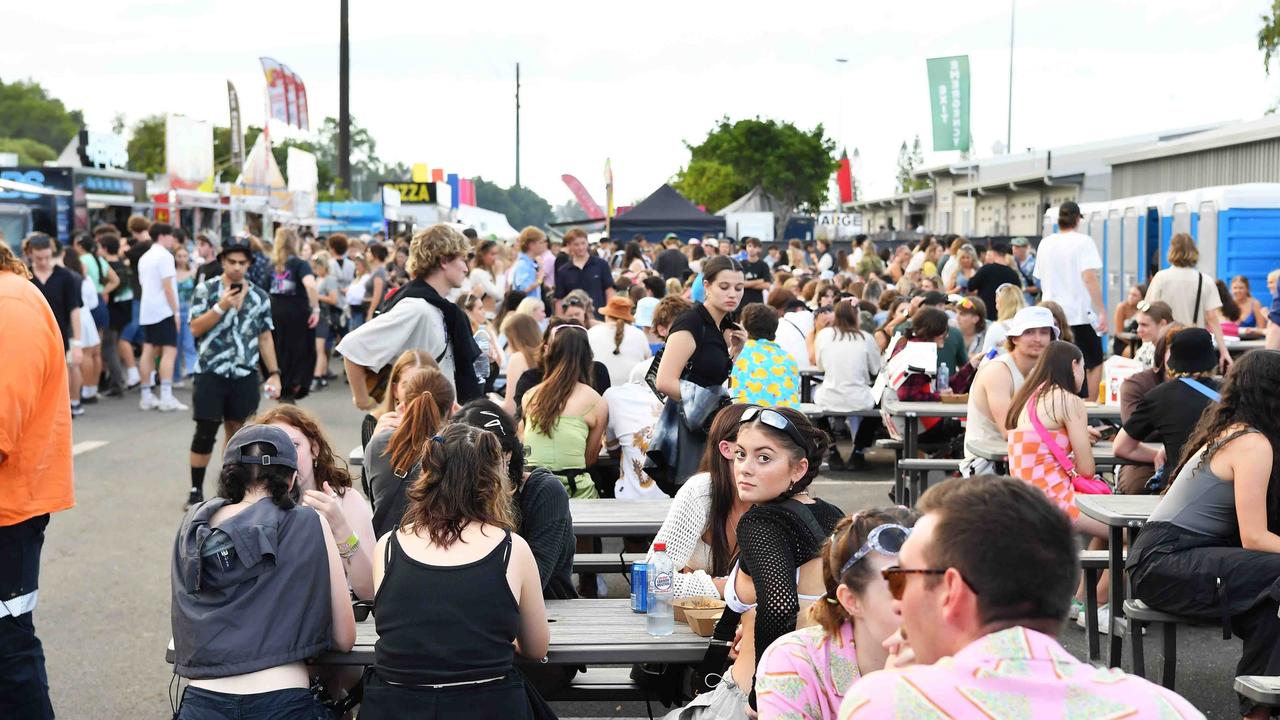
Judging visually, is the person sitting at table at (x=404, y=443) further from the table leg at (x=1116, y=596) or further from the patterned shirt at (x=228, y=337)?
the patterned shirt at (x=228, y=337)

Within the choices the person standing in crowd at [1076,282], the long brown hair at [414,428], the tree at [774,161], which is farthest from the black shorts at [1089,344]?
the tree at [774,161]

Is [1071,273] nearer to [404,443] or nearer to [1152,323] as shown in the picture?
[1152,323]

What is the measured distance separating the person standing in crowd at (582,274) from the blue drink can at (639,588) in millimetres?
9732

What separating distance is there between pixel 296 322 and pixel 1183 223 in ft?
41.2

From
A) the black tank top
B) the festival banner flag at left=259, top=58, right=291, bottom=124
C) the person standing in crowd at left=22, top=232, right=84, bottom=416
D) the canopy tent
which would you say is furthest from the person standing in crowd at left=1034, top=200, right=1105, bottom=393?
the festival banner flag at left=259, top=58, right=291, bottom=124

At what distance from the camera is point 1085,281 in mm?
11742

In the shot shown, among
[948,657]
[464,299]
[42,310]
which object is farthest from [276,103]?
[948,657]

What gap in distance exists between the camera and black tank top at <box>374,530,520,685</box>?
141 inches

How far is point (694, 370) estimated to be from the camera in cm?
679

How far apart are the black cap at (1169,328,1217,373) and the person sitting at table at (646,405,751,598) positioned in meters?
2.74

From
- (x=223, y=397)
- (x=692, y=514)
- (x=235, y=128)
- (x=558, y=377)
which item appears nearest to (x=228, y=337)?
(x=223, y=397)

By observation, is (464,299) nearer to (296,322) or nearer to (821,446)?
(296,322)

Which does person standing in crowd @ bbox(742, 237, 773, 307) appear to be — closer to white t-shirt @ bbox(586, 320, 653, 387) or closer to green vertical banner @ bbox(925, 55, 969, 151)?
white t-shirt @ bbox(586, 320, 653, 387)

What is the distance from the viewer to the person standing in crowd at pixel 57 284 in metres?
11.9
